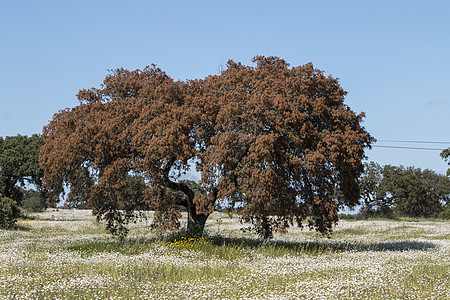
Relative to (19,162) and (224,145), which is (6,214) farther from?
(224,145)

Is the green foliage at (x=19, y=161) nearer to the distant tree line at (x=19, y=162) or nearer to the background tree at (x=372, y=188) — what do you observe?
the distant tree line at (x=19, y=162)

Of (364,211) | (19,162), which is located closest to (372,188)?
(364,211)

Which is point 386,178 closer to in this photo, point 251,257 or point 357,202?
point 357,202

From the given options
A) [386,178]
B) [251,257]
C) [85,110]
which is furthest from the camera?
[386,178]

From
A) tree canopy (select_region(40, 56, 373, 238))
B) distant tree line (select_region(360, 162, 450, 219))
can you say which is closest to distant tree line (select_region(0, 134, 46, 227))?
tree canopy (select_region(40, 56, 373, 238))

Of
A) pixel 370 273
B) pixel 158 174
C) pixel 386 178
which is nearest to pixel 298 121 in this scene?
pixel 158 174

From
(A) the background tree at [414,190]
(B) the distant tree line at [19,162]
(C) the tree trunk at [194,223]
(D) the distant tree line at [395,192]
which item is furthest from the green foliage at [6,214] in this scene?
(A) the background tree at [414,190]

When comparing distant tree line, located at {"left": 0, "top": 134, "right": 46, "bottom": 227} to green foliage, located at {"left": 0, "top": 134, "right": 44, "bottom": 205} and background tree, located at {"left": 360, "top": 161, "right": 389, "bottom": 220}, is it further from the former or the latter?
background tree, located at {"left": 360, "top": 161, "right": 389, "bottom": 220}

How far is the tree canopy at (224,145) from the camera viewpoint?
1905cm

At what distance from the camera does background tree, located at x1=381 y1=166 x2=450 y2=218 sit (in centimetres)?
6672

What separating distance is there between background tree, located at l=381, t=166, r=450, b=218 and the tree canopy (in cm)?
4808

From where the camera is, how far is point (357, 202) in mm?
22297

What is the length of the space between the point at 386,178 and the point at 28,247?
58.3 metres

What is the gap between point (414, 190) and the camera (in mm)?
70562
